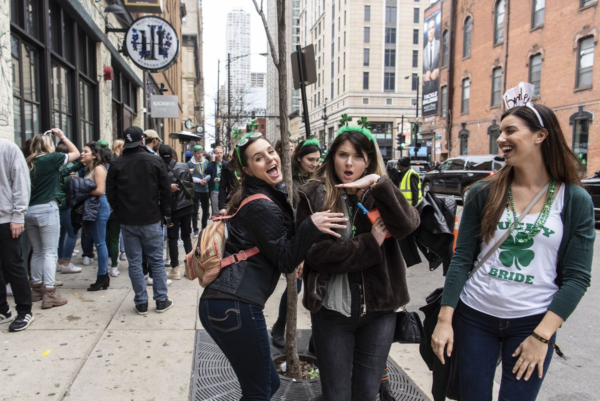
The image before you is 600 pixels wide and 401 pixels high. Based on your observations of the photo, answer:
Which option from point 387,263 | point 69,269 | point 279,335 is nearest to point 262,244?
point 387,263

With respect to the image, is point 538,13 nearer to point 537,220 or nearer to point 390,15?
point 537,220

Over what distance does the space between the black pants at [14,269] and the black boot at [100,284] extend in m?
1.22

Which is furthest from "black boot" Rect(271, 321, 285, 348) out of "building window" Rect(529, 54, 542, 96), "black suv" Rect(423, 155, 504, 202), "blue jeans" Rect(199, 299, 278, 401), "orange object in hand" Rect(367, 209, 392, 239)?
"building window" Rect(529, 54, 542, 96)

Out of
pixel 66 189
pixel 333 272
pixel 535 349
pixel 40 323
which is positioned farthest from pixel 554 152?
pixel 66 189

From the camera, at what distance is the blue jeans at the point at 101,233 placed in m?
5.59

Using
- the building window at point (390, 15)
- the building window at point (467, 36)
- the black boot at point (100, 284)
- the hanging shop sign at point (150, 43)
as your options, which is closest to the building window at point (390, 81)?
the building window at point (390, 15)

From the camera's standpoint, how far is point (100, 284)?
5582mm

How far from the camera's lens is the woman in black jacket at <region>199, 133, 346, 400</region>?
2.12 metres

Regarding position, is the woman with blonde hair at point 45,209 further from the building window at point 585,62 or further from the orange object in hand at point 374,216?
the building window at point 585,62

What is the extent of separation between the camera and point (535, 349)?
6.35 ft

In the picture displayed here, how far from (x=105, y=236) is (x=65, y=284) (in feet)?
2.65

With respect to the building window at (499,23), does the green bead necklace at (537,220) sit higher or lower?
lower

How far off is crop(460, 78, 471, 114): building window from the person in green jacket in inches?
1312

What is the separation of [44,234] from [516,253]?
187 inches
